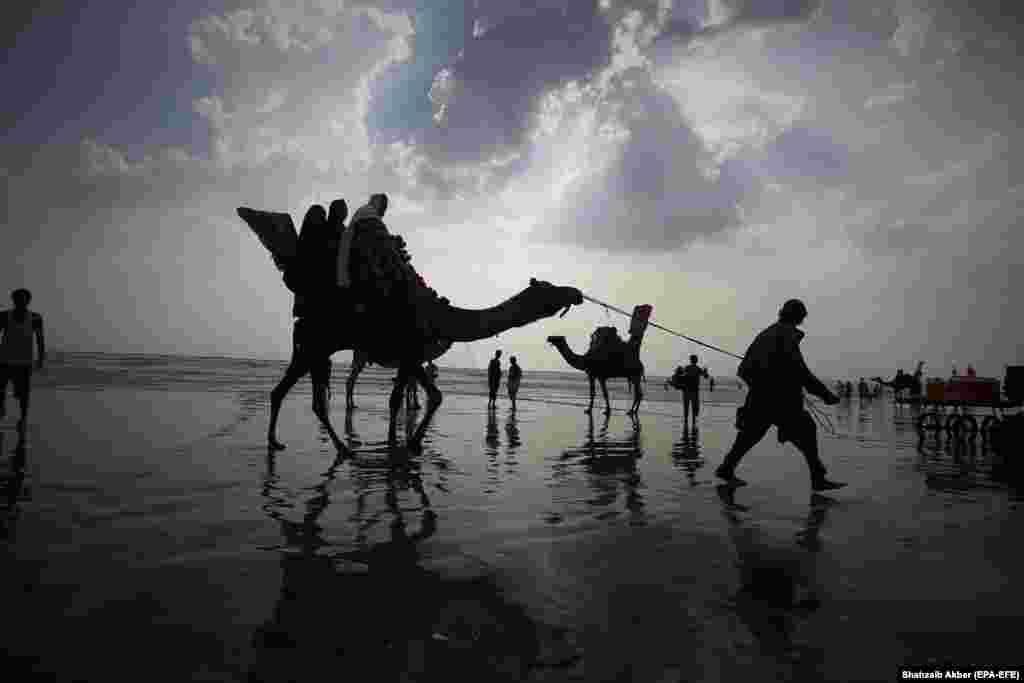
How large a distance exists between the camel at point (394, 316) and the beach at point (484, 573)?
1146 mm

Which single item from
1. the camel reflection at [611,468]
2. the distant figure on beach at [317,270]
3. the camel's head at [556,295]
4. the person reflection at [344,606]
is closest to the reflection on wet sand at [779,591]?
the camel reflection at [611,468]

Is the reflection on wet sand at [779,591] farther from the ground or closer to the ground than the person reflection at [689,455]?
farther from the ground

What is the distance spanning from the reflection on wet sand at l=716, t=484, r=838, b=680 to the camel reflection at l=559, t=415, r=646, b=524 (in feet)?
3.10

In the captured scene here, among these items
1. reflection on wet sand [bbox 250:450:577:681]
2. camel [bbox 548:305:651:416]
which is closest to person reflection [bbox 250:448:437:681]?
reflection on wet sand [bbox 250:450:577:681]

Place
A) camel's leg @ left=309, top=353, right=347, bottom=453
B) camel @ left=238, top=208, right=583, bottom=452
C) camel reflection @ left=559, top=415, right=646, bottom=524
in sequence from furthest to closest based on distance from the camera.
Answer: camel's leg @ left=309, top=353, right=347, bottom=453, camel @ left=238, top=208, right=583, bottom=452, camel reflection @ left=559, top=415, right=646, bottom=524

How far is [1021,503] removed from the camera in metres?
6.25

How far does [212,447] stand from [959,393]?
45.5 feet

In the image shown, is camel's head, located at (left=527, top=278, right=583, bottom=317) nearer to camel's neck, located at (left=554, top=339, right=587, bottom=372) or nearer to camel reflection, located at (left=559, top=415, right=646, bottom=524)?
camel reflection, located at (left=559, top=415, right=646, bottom=524)

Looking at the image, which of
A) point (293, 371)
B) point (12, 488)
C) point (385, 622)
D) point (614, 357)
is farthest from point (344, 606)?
point (614, 357)

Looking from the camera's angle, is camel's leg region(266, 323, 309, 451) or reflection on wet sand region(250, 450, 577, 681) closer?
reflection on wet sand region(250, 450, 577, 681)

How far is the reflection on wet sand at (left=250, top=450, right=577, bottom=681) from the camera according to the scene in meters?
2.30

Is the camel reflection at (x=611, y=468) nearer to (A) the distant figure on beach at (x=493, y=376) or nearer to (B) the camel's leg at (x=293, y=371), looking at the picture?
(B) the camel's leg at (x=293, y=371)

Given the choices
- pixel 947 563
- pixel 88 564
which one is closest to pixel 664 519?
pixel 947 563

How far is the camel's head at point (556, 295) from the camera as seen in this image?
775 centimetres
